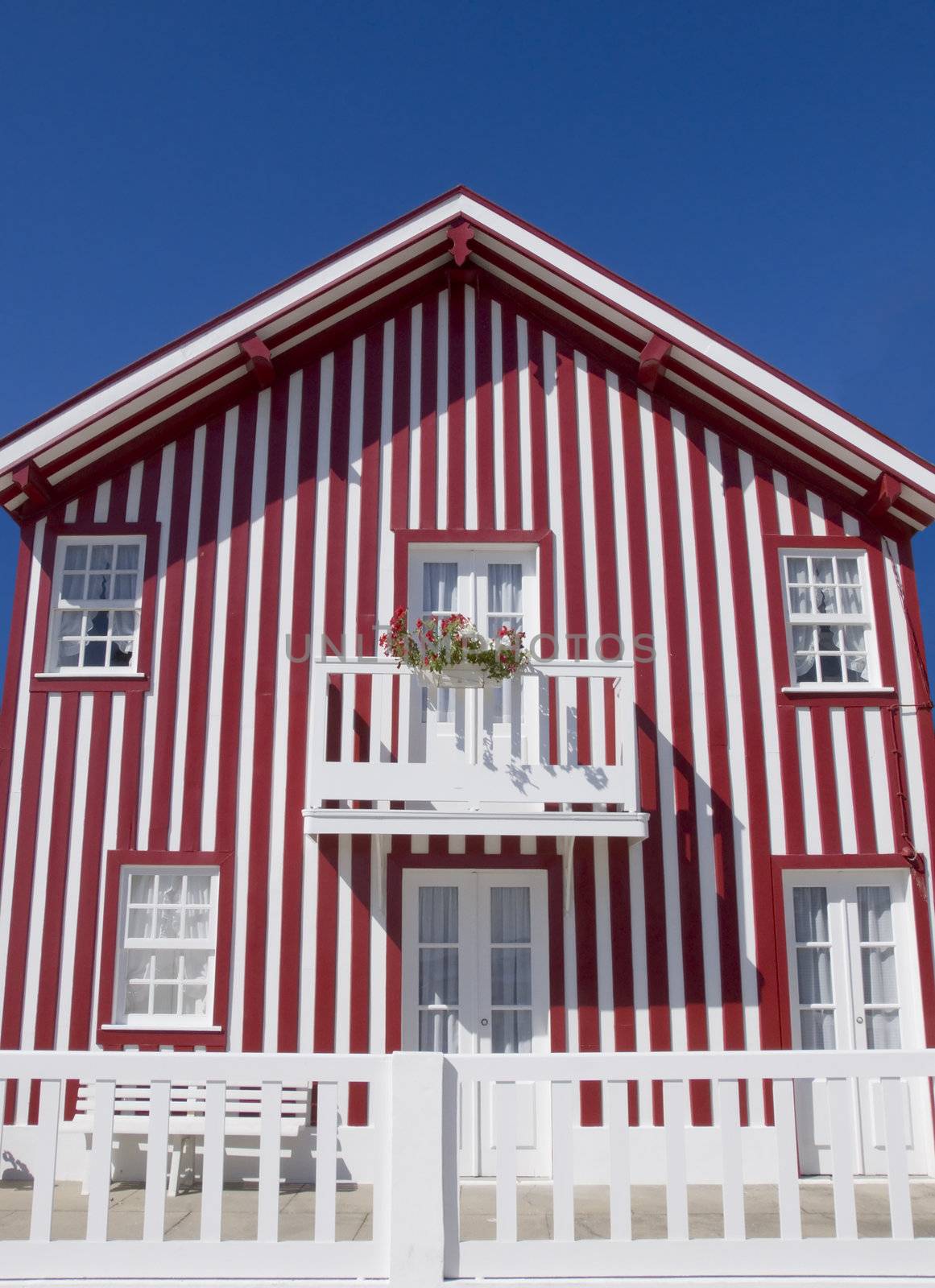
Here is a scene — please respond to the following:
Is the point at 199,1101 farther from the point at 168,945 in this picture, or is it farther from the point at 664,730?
the point at 664,730

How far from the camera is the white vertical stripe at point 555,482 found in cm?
1032

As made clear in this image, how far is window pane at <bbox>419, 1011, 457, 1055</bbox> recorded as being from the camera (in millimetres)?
9438

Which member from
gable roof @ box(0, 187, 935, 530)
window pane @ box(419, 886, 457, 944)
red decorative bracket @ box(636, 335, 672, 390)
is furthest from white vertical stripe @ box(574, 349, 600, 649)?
window pane @ box(419, 886, 457, 944)

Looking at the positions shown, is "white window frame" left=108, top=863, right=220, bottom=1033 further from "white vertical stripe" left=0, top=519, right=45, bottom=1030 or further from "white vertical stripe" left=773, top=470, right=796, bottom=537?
"white vertical stripe" left=773, top=470, right=796, bottom=537

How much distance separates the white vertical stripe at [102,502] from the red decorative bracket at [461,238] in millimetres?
3736

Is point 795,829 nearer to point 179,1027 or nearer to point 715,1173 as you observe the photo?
point 715,1173

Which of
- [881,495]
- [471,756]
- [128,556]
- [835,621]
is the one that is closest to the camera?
[471,756]

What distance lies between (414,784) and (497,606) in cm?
209

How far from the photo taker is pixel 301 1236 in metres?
6.81

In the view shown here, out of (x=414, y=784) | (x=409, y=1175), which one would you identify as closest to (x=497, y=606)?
(x=414, y=784)

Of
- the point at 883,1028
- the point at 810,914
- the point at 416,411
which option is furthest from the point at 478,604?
the point at 883,1028

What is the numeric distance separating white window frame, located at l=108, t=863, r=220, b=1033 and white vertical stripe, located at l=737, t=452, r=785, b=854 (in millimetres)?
4623

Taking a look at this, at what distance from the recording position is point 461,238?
424 inches

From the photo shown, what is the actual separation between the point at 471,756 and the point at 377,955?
182 centimetres
